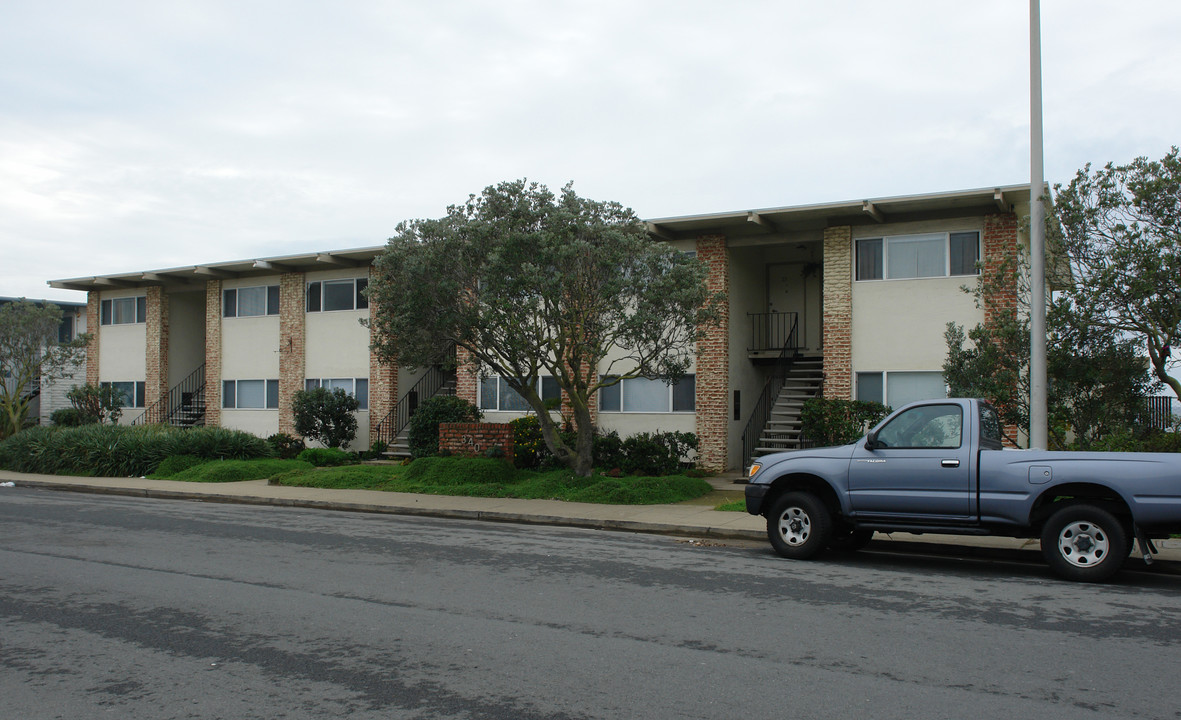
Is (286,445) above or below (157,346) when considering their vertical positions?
below

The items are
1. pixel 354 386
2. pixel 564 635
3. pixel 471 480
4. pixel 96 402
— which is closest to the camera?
pixel 564 635

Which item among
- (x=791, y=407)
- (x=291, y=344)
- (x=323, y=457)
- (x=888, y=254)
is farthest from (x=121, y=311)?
(x=888, y=254)

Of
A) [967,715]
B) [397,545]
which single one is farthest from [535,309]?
[967,715]

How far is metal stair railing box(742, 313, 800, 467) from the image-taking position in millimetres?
21391

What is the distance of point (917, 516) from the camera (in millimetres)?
9641

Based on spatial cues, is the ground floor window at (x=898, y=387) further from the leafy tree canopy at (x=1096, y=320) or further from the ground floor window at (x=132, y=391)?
the ground floor window at (x=132, y=391)

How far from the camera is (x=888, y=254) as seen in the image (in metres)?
19.0

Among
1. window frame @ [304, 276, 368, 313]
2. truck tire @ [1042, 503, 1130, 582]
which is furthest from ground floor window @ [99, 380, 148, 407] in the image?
truck tire @ [1042, 503, 1130, 582]

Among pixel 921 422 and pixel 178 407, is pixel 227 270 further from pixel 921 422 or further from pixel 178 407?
pixel 921 422

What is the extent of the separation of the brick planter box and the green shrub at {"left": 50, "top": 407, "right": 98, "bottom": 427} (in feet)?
49.6

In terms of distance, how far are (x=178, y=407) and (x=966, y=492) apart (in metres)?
27.2

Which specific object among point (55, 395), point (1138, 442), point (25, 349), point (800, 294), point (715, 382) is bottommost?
point (1138, 442)

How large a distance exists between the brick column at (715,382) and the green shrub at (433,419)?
19.1ft

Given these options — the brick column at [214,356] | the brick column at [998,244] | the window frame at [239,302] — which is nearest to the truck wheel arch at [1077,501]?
the brick column at [998,244]
